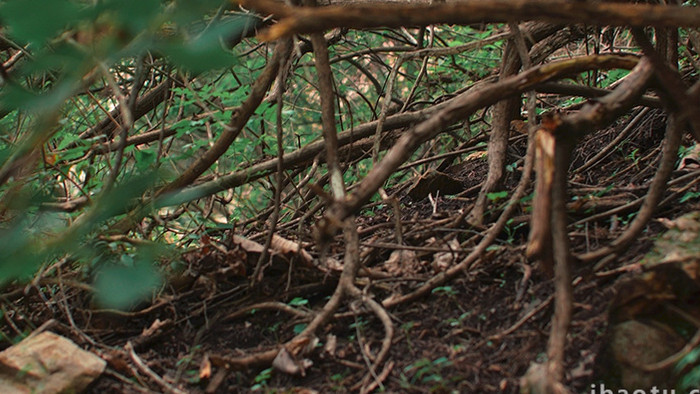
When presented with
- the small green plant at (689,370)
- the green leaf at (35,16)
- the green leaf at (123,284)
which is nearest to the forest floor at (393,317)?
the small green plant at (689,370)

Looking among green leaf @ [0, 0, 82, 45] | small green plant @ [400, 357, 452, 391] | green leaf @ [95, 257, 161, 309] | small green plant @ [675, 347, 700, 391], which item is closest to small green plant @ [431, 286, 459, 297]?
small green plant @ [400, 357, 452, 391]

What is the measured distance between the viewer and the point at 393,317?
2.17m

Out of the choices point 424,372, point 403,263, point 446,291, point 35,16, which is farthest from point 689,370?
point 35,16

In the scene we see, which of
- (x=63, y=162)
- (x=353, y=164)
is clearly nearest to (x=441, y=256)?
(x=353, y=164)

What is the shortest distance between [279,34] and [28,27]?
1.53ft

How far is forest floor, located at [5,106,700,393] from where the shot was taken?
1.83 m

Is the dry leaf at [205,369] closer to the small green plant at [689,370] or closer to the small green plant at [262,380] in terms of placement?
the small green plant at [262,380]

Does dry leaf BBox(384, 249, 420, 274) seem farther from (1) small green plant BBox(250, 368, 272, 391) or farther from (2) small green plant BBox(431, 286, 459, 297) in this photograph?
(1) small green plant BBox(250, 368, 272, 391)

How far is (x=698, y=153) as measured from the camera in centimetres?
255

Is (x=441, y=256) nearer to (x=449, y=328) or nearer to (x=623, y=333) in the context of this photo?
(x=449, y=328)

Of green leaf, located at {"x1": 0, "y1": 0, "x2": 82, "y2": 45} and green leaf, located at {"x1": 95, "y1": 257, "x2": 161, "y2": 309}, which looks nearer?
green leaf, located at {"x1": 0, "y1": 0, "x2": 82, "y2": 45}

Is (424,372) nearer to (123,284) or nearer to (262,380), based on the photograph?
(262,380)

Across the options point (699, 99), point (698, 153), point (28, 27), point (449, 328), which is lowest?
point (449, 328)

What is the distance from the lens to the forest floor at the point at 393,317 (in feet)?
6.02
